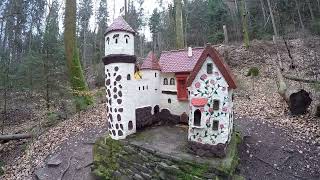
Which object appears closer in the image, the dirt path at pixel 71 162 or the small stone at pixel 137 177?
the small stone at pixel 137 177

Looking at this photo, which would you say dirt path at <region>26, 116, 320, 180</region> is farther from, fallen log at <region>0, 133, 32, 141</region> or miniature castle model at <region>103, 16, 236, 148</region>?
fallen log at <region>0, 133, 32, 141</region>

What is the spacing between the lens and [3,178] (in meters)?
11.3

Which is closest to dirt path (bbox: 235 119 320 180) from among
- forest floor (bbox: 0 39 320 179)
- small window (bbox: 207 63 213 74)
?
forest floor (bbox: 0 39 320 179)

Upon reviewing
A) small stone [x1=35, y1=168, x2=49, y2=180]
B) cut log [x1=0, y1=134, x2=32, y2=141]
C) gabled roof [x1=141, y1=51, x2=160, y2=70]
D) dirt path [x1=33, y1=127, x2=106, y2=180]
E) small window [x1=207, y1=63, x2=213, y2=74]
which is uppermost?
gabled roof [x1=141, y1=51, x2=160, y2=70]

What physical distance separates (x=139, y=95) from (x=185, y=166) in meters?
3.46

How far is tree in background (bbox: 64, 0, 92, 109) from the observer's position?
14.8 meters

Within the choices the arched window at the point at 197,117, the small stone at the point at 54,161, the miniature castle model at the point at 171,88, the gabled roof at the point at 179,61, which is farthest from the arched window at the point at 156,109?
the small stone at the point at 54,161

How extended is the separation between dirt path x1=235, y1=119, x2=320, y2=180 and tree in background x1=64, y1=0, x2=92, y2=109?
8.50 m

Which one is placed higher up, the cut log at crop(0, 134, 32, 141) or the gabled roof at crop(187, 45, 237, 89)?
the gabled roof at crop(187, 45, 237, 89)

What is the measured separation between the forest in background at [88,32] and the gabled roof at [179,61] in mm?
5504

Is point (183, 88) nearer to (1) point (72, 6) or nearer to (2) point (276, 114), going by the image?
(2) point (276, 114)

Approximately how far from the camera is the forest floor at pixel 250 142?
28.1ft

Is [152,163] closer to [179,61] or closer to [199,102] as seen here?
[199,102]

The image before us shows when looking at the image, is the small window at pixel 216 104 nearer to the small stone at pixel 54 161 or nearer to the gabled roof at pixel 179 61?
the gabled roof at pixel 179 61
